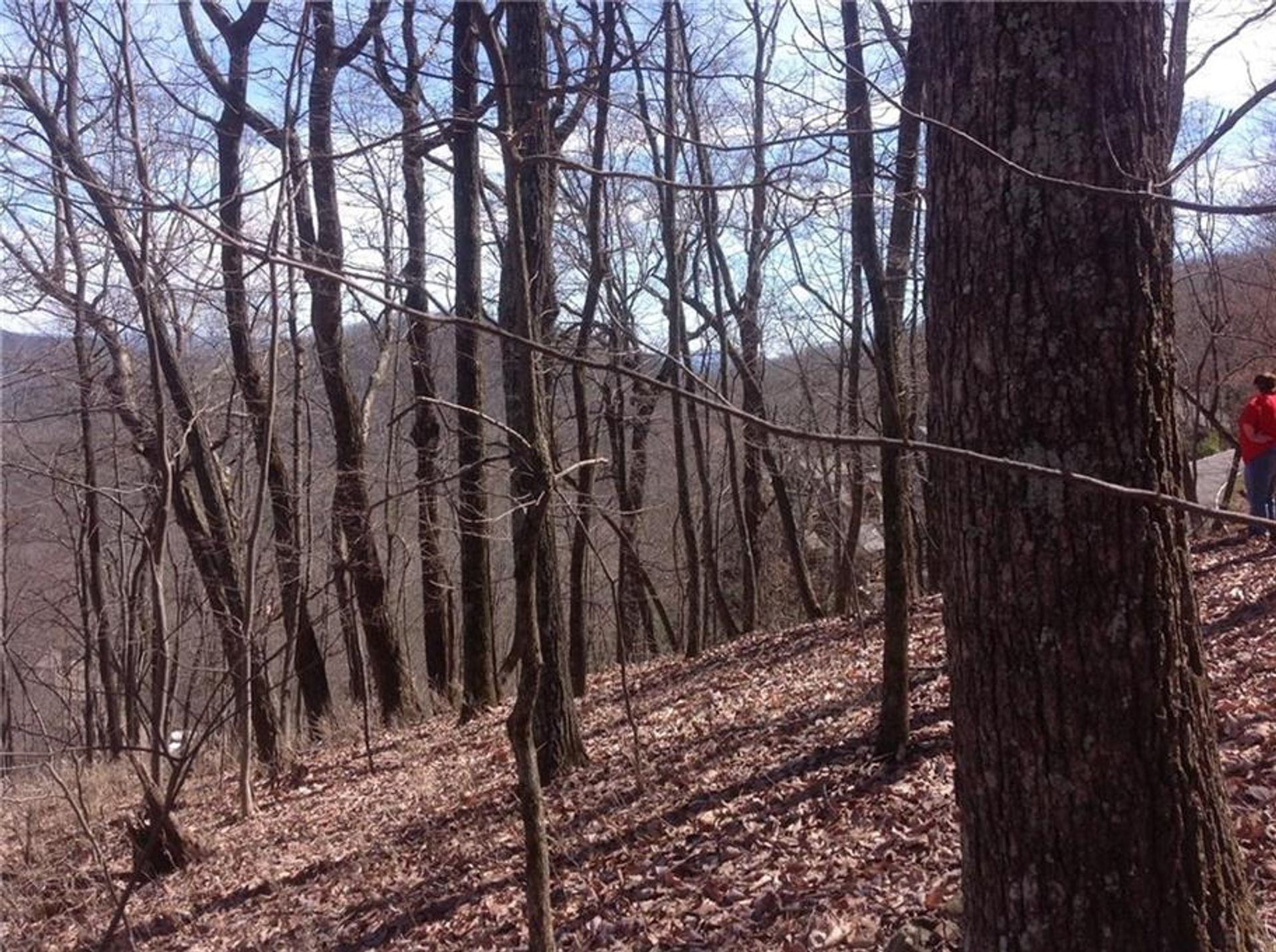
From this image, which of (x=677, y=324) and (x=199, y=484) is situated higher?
(x=677, y=324)

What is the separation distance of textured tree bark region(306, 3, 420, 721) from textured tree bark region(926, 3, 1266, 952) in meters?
8.72

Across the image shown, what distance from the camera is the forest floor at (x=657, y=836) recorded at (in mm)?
4887

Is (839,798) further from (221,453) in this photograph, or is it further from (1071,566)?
(221,453)

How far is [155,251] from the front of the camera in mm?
7898

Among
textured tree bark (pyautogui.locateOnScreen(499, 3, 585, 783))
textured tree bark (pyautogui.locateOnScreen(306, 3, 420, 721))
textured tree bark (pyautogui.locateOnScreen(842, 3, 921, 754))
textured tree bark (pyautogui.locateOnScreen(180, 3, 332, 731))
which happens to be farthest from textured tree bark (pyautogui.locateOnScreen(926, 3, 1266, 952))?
textured tree bark (pyautogui.locateOnScreen(306, 3, 420, 721))

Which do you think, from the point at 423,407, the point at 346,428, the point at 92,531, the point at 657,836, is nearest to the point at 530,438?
the point at 657,836

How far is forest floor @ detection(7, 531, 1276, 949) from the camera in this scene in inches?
192

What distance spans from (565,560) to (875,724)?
19273mm

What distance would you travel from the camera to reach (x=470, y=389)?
10.5 meters

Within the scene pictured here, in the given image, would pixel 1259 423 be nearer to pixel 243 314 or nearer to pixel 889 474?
pixel 889 474

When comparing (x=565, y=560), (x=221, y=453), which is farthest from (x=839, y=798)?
(x=565, y=560)

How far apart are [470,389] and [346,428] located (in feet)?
10.4

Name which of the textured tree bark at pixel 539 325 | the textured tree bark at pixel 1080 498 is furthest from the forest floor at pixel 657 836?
the textured tree bark at pixel 1080 498

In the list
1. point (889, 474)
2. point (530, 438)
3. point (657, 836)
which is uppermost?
point (530, 438)
